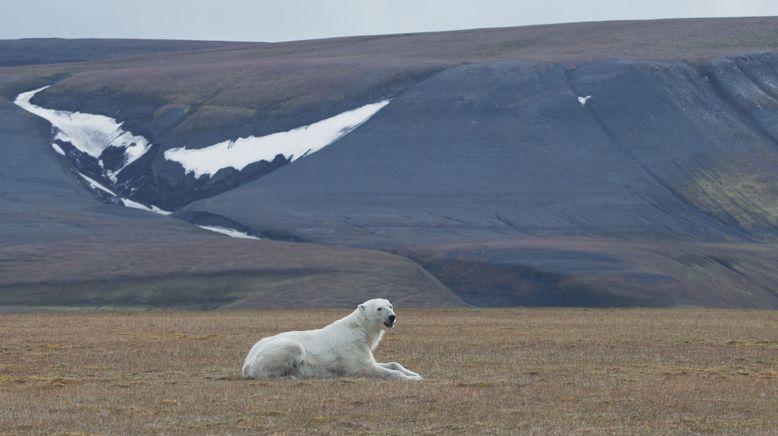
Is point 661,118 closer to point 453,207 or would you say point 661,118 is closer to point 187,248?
point 453,207

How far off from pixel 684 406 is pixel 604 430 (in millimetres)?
2145

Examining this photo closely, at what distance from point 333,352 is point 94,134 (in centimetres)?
9632

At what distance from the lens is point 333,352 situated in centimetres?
2014

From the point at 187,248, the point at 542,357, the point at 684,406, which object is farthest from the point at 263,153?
the point at 684,406

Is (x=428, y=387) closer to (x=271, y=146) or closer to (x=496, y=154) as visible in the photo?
(x=496, y=154)

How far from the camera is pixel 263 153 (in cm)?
10231

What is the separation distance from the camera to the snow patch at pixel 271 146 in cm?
10119

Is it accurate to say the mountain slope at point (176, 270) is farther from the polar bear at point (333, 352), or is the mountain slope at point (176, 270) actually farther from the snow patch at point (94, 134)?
the polar bear at point (333, 352)

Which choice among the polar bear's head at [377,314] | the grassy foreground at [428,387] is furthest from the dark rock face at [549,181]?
the polar bear's head at [377,314]

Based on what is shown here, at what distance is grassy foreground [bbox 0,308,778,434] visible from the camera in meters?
15.2

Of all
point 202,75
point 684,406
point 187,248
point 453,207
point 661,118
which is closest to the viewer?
point 684,406

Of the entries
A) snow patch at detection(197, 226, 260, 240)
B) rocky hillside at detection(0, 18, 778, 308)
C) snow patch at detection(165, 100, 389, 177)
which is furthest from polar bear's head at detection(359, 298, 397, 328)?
snow patch at detection(165, 100, 389, 177)

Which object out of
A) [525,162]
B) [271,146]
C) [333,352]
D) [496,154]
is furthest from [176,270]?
[333,352]

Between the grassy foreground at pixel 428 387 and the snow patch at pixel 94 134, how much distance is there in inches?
3134
